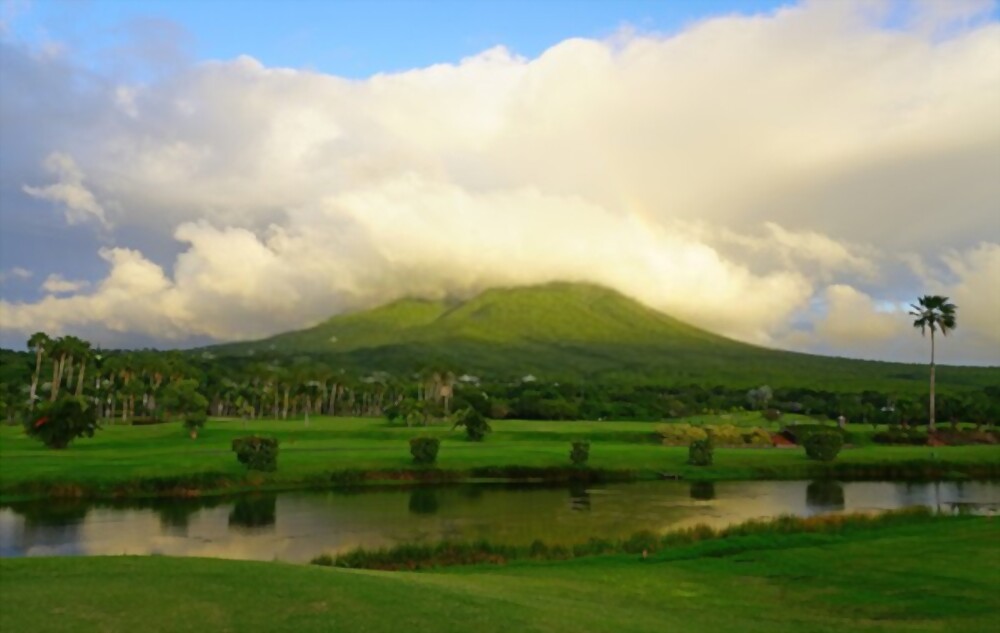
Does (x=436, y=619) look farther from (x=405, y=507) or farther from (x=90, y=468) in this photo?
(x=90, y=468)

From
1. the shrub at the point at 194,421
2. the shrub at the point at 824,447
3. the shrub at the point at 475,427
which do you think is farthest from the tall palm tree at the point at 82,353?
the shrub at the point at 824,447

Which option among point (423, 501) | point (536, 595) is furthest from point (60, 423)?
point (536, 595)

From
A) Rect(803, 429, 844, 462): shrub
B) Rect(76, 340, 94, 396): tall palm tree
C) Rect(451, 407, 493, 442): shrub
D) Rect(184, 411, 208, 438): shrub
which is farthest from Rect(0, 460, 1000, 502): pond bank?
Rect(76, 340, 94, 396): tall palm tree

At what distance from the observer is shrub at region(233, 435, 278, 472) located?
6969 centimetres

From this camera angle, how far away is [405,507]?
5997 centimetres

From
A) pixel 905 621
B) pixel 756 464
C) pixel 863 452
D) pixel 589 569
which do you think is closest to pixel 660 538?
pixel 589 569

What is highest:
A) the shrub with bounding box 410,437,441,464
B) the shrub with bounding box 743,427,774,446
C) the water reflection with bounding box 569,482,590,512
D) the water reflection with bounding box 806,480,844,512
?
the shrub with bounding box 743,427,774,446

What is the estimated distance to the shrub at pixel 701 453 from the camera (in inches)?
3278

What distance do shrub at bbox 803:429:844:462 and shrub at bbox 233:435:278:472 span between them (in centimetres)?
5621

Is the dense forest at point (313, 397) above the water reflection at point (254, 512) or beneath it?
above

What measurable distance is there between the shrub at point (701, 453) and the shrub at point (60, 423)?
6434 centimetres

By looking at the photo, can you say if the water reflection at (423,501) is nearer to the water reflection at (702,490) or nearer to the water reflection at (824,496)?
the water reflection at (702,490)

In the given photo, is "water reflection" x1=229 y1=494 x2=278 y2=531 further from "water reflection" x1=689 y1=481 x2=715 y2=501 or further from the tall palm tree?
the tall palm tree

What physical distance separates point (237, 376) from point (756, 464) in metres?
144
